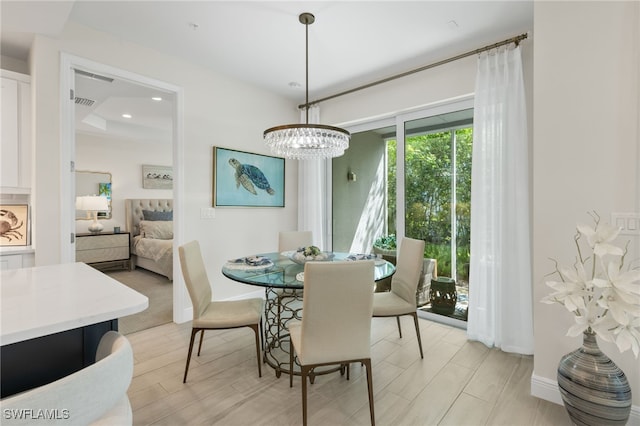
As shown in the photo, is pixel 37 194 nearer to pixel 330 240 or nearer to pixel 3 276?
pixel 3 276

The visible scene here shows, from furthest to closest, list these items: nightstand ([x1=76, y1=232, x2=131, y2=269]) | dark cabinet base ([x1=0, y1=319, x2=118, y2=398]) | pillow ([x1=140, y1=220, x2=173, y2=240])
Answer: pillow ([x1=140, y1=220, x2=173, y2=240]) → nightstand ([x1=76, y1=232, x2=131, y2=269]) → dark cabinet base ([x1=0, y1=319, x2=118, y2=398])

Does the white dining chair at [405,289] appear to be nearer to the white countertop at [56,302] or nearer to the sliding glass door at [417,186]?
the sliding glass door at [417,186]

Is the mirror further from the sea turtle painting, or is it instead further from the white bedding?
the sea turtle painting

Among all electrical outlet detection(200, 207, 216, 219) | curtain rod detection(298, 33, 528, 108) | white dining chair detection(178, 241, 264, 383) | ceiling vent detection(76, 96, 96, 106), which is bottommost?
white dining chair detection(178, 241, 264, 383)

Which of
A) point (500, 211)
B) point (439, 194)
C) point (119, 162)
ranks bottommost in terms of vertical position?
point (500, 211)

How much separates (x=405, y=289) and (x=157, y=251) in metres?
4.17

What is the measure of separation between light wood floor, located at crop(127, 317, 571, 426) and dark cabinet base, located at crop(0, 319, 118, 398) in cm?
88

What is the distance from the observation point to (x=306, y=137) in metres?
2.33

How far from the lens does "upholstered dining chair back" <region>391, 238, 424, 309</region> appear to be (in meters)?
2.40

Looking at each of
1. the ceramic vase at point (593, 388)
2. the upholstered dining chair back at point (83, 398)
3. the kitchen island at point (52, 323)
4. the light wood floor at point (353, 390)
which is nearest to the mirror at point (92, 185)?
the light wood floor at point (353, 390)

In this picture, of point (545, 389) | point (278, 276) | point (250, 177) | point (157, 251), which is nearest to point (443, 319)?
point (545, 389)

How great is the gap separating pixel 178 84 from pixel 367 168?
2349 mm

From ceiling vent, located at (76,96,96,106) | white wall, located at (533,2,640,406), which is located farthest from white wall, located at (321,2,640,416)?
ceiling vent, located at (76,96,96,106)

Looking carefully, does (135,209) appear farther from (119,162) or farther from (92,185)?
(119,162)
